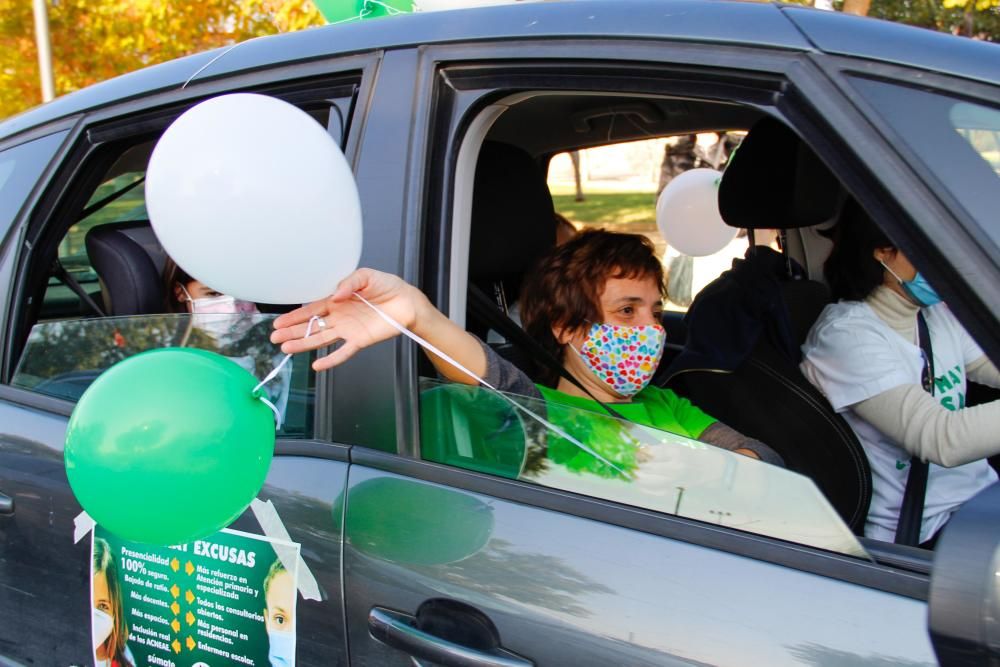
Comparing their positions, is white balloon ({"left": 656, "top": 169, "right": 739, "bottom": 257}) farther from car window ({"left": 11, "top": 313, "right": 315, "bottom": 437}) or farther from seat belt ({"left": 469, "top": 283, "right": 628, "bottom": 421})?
car window ({"left": 11, "top": 313, "right": 315, "bottom": 437})

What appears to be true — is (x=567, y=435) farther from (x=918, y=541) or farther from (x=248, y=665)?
(x=918, y=541)

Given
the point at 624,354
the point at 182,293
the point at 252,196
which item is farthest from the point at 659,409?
the point at 182,293

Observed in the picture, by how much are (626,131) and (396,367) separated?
1630 millimetres

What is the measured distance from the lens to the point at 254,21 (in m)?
8.68

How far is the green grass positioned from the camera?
492 inches

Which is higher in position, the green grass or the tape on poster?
the green grass

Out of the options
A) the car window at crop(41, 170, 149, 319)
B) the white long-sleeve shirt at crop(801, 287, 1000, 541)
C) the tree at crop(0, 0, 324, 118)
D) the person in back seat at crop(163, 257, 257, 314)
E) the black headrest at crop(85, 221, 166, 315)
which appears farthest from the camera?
the tree at crop(0, 0, 324, 118)

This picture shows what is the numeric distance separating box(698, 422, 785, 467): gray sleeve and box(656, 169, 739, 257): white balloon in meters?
1.52

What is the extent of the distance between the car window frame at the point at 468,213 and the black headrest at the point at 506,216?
0.48 metres

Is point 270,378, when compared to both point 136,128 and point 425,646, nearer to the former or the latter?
point 425,646

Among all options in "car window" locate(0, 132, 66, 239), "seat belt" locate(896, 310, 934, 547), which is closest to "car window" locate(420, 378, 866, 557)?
"seat belt" locate(896, 310, 934, 547)

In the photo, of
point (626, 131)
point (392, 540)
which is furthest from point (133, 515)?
point (626, 131)

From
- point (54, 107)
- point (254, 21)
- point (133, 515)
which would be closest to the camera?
point (133, 515)

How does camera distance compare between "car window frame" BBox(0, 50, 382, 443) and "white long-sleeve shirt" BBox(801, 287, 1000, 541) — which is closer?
"car window frame" BBox(0, 50, 382, 443)
